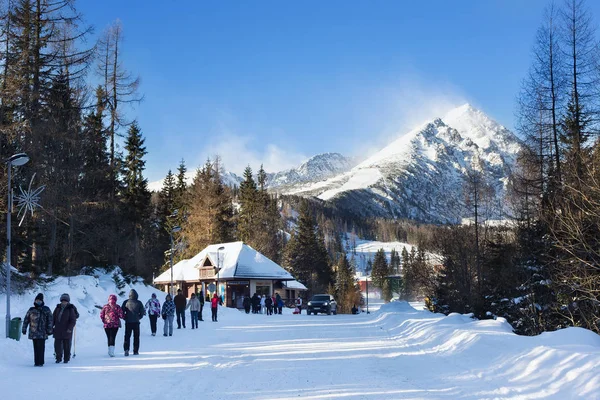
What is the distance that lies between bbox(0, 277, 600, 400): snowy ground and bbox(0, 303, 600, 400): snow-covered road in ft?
0.06

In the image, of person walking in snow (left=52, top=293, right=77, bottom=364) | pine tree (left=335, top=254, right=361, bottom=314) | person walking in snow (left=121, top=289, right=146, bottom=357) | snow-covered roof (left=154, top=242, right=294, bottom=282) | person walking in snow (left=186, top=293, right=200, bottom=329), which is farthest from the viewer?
pine tree (left=335, top=254, right=361, bottom=314)

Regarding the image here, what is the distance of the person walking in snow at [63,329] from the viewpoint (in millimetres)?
13641

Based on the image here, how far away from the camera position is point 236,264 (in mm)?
57188

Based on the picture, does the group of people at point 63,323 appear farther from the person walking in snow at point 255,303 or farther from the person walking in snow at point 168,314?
the person walking in snow at point 255,303

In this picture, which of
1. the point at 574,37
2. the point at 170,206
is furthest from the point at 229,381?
the point at 170,206

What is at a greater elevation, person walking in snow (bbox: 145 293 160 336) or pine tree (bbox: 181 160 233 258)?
pine tree (bbox: 181 160 233 258)

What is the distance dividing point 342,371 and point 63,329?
6.75m

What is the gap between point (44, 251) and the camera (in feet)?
97.8

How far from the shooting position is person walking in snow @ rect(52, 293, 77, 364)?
44.8 feet

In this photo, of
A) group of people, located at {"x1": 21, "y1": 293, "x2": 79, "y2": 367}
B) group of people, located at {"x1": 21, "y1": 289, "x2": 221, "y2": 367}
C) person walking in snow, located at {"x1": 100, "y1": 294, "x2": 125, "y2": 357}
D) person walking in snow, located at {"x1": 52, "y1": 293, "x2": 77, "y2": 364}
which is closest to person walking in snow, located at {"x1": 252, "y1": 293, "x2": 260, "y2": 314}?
group of people, located at {"x1": 21, "y1": 289, "x2": 221, "y2": 367}

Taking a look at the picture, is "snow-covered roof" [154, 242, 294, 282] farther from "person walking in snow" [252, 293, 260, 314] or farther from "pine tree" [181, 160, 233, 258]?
"person walking in snow" [252, 293, 260, 314]

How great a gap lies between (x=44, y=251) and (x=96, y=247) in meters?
3.13

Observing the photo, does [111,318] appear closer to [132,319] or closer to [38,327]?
[132,319]

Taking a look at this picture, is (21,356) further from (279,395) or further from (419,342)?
(419,342)
